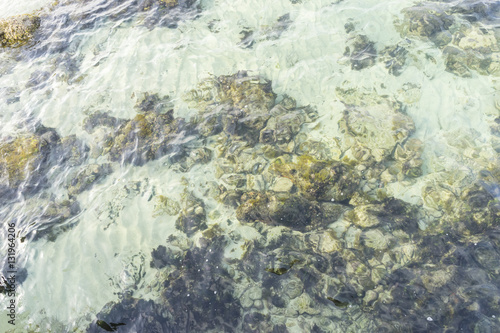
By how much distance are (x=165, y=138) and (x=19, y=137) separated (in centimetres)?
503

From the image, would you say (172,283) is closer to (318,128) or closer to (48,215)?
(48,215)

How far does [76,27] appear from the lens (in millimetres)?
13047

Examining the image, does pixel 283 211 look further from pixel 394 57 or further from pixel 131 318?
pixel 394 57

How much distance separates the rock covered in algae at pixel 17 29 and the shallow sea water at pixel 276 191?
2.19 m

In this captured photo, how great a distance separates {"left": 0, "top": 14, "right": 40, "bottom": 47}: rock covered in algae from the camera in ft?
42.7

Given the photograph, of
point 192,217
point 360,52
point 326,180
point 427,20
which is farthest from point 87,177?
point 427,20

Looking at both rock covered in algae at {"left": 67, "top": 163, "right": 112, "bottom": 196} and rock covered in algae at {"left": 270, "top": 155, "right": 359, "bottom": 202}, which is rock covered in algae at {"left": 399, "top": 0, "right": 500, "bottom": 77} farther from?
rock covered in algae at {"left": 67, "top": 163, "right": 112, "bottom": 196}

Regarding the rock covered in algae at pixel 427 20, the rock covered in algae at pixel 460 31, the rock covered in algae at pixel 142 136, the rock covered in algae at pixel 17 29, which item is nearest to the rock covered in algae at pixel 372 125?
the rock covered in algae at pixel 460 31

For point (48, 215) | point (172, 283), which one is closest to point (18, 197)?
point (48, 215)

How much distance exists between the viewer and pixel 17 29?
13.2m

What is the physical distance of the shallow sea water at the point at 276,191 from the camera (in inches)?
238

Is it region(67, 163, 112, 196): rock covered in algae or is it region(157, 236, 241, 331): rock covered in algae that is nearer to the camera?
region(157, 236, 241, 331): rock covered in algae

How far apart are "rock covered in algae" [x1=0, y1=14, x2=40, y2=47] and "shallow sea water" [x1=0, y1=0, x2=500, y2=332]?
2194 mm

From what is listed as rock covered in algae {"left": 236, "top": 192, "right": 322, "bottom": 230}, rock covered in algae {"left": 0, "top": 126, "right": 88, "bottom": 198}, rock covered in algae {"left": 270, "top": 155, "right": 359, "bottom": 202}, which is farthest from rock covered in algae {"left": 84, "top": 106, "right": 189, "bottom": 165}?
rock covered in algae {"left": 270, "top": 155, "right": 359, "bottom": 202}
